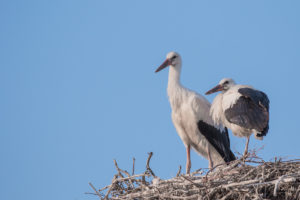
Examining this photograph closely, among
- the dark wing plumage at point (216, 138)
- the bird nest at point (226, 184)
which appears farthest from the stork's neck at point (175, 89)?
the bird nest at point (226, 184)

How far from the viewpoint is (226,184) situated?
18.1 feet

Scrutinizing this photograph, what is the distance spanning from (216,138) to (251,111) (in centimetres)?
154

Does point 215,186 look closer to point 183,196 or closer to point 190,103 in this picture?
point 183,196

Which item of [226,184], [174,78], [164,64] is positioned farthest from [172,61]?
[226,184]

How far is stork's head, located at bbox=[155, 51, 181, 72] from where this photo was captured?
9.33 metres

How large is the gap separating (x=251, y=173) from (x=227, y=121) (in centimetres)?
232

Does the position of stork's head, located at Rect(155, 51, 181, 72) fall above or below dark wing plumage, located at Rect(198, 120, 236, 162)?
above

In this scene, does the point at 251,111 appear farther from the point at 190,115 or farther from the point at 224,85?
the point at 190,115

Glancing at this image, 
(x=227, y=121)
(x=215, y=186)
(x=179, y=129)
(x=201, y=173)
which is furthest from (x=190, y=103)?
(x=215, y=186)

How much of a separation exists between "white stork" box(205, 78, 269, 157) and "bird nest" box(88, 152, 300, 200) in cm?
137

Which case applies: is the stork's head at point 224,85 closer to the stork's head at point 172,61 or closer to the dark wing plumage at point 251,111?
the dark wing plumage at point 251,111

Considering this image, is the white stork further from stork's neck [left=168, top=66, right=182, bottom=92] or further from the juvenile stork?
stork's neck [left=168, top=66, right=182, bottom=92]

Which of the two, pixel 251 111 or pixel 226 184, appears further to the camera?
pixel 251 111

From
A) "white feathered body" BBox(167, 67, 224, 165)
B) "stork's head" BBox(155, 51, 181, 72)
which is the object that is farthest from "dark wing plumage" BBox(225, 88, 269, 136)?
"stork's head" BBox(155, 51, 181, 72)
